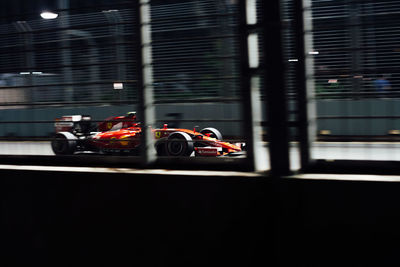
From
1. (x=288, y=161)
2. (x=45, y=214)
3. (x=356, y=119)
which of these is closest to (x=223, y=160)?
(x=288, y=161)

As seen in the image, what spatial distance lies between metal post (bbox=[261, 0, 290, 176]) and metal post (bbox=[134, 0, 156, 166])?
960mm

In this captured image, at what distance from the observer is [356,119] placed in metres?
2.90

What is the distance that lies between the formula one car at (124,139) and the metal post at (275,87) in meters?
0.37

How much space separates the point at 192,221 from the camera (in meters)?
3.10

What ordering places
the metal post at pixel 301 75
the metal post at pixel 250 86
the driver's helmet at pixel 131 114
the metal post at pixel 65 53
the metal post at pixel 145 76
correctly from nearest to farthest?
the metal post at pixel 301 75 < the metal post at pixel 250 86 < the metal post at pixel 145 76 < the driver's helmet at pixel 131 114 < the metal post at pixel 65 53

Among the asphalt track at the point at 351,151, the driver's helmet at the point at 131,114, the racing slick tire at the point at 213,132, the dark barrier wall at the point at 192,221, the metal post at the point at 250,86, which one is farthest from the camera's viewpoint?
the driver's helmet at the point at 131,114

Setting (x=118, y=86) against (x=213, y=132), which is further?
(x=118, y=86)

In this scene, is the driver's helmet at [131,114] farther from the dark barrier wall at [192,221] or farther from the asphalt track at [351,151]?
the asphalt track at [351,151]

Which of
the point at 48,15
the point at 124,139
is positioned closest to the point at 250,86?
the point at 124,139

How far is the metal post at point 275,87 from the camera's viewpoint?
2.96m

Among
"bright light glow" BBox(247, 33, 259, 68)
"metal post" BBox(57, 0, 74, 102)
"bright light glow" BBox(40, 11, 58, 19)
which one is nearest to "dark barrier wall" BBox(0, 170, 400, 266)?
"metal post" BBox(57, 0, 74, 102)

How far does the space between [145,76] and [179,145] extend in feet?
2.03

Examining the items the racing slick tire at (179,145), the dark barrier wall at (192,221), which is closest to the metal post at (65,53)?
the dark barrier wall at (192,221)

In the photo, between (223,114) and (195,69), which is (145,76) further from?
(223,114)
